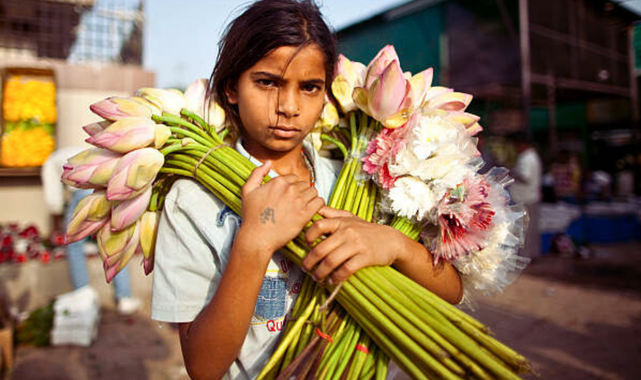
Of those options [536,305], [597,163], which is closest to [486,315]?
[536,305]

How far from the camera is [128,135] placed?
0.80m

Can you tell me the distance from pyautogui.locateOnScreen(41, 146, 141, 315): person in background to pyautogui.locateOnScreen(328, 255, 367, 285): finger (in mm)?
3122

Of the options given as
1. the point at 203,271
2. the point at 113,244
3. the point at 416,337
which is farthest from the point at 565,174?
the point at 113,244

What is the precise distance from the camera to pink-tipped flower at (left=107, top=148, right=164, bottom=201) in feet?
2.63

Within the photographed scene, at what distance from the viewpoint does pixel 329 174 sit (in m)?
1.08

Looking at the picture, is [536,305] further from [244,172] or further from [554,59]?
[554,59]

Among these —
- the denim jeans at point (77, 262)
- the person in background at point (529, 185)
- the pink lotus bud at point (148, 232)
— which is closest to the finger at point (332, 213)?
the pink lotus bud at point (148, 232)

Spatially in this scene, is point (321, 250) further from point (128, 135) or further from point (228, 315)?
point (128, 135)

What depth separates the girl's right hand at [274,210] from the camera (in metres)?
0.73

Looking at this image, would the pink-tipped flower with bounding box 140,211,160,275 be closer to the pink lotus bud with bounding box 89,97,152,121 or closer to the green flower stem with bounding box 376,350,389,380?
the pink lotus bud with bounding box 89,97,152,121

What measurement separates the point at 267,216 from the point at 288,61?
0.37 metres

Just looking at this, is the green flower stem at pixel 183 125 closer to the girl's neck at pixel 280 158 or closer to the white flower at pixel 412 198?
the girl's neck at pixel 280 158

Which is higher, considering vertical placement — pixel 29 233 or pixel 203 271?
pixel 203 271

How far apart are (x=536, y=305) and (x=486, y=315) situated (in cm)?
65
